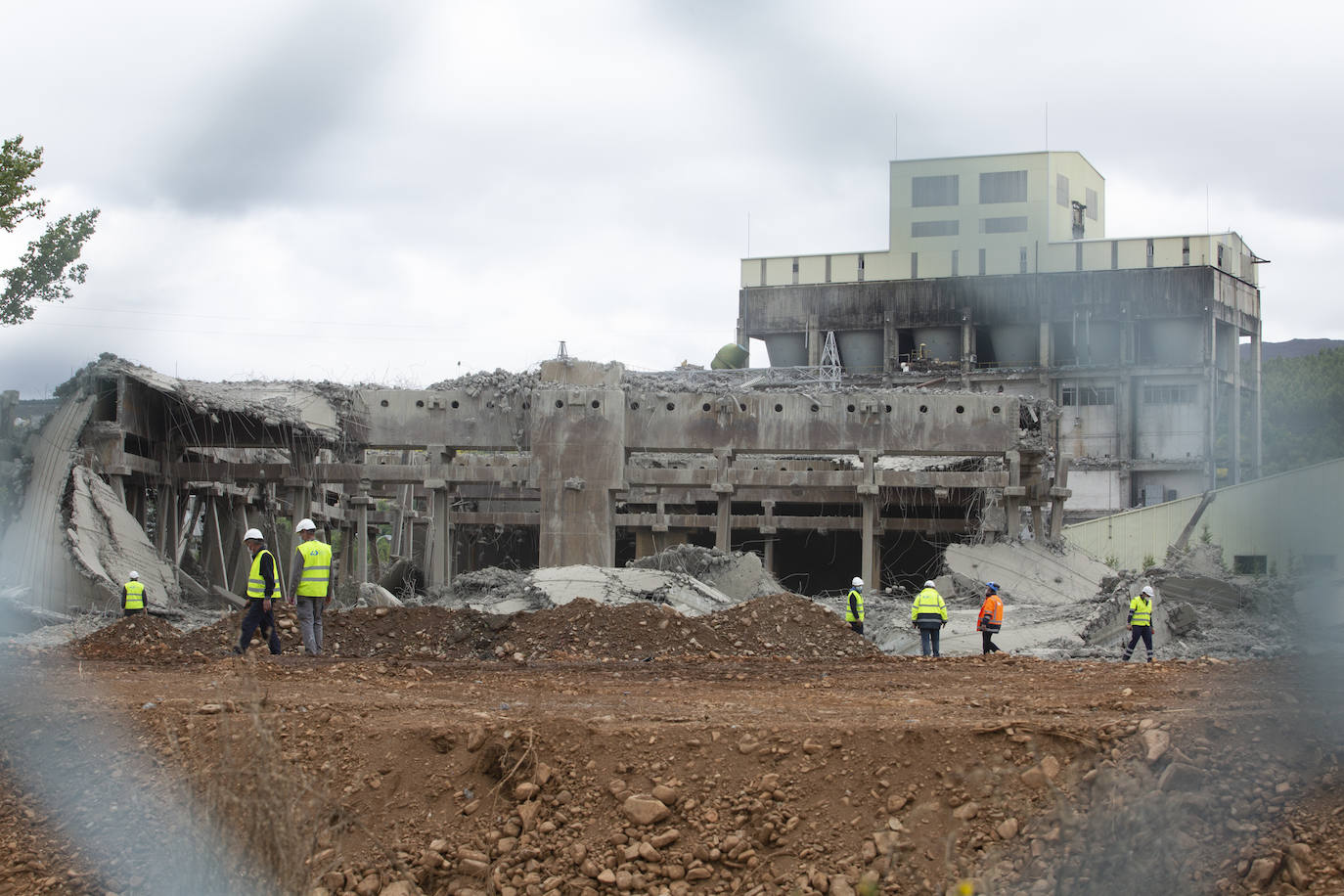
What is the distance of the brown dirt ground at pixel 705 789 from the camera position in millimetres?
6488

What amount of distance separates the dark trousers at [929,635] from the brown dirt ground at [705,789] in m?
6.90

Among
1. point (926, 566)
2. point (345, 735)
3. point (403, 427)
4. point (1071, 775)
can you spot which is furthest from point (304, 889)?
point (926, 566)

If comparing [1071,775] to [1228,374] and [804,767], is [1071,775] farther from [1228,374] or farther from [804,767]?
[1228,374]

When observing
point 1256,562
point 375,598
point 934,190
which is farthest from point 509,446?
point 1256,562

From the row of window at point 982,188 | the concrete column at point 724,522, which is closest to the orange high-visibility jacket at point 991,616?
the concrete column at point 724,522

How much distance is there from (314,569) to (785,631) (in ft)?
20.6

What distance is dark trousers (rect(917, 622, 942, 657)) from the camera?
1720 centimetres

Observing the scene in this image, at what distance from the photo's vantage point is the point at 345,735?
841 centimetres

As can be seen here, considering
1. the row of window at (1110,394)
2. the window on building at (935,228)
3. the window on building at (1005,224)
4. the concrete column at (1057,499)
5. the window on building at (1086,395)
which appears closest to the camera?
the concrete column at (1057,499)

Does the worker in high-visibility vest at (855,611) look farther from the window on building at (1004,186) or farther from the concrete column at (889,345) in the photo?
the concrete column at (889,345)

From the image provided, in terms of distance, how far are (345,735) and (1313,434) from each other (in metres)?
6.24

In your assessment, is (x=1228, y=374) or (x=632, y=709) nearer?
(x=632, y=709)

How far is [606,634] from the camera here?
16.0m

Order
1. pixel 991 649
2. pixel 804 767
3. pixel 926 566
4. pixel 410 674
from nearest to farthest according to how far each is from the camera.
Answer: pixel 804 767
pixel 410 674
pixel 991 649
pixel 926 566
